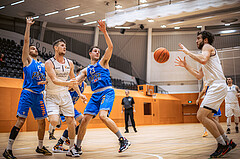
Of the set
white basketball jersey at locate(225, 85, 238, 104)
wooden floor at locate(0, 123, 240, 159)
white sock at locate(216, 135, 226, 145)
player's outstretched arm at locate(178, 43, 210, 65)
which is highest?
player's outstretched arm at locate(178, 43, 210, 65)

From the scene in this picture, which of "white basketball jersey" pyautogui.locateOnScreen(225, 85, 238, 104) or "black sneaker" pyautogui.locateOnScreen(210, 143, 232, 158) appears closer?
"black sneaker" pyautogui.locateOnScreen(210, 143, 232, 158)

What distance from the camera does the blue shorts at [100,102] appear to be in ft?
13.2

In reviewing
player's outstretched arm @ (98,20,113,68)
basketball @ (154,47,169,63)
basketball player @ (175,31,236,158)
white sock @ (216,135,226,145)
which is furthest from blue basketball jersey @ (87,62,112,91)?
basketball @ (154,47,169,63)

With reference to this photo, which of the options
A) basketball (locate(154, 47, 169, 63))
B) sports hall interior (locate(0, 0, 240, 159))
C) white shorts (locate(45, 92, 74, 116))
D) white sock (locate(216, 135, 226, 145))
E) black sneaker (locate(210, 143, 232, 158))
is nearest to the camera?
black sneaker (locate(210, 143, 232, 158))

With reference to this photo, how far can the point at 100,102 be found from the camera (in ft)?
13.6

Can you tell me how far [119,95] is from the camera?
50.3 feet

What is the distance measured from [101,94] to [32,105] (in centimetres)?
115

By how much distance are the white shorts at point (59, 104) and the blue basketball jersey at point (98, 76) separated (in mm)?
534

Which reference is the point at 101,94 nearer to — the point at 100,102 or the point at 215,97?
the point at 100,102

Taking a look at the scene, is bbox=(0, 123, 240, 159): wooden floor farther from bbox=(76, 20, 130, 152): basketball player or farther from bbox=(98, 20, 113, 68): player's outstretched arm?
bbox=(98, 20, 113, 68): player's outstretched arm

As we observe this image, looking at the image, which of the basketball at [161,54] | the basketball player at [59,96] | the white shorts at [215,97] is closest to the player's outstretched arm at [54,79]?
the basketball player at [59,96]

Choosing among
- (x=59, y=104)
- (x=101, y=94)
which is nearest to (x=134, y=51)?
(x=101, y=94)

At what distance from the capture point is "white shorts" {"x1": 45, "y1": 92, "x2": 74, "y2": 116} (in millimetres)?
3910

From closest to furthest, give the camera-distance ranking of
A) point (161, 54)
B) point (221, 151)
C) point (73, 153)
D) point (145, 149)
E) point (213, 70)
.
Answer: point (221, 151)
point (213, 70)
point (73, 153)
point (145, 149)
point (161, 54)
